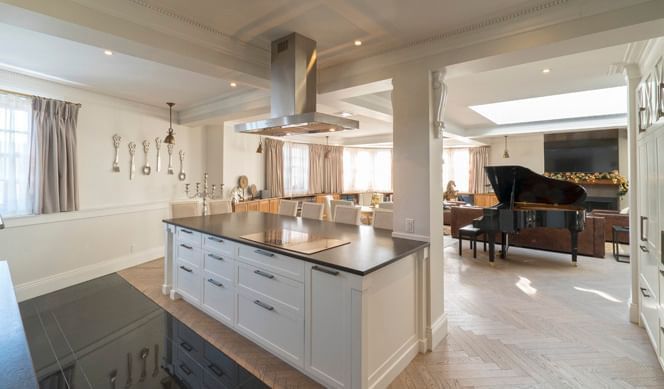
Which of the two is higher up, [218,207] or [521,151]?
[521,151]

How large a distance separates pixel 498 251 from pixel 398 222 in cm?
394

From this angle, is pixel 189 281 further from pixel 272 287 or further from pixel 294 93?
pixel 294 93

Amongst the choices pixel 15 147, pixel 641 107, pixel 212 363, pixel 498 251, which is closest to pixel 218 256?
pixel 212 363

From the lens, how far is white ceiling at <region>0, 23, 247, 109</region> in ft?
9.33

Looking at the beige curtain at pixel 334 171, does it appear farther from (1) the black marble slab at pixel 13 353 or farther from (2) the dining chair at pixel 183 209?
(1) the black marble slab at pixel 13 353

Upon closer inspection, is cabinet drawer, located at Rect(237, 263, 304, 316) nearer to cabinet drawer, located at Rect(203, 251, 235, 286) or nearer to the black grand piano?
cabinet drawer, located at Rect(203, 251, 235, 286)

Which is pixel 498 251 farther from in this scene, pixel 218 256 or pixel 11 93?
pixel 11 93

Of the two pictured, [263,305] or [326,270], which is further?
[263,305]

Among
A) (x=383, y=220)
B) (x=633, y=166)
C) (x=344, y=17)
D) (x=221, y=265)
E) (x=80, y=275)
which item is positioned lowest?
(x=80, y=275)

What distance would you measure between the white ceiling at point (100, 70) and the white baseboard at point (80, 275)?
2528 mm

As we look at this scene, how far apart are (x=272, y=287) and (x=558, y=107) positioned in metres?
6.64

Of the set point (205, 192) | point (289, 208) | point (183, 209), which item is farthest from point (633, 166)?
point (205, 192)

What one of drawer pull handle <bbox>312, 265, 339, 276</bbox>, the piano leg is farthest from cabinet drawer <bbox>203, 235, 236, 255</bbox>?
the piano leg

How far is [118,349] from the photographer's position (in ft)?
8.61
